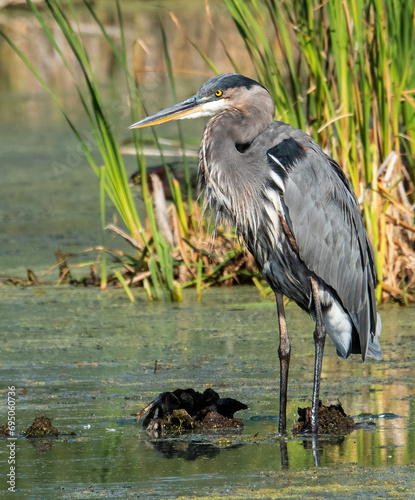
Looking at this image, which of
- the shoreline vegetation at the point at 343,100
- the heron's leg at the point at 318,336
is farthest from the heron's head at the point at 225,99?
the shoreline vegetation at the point at 343,100

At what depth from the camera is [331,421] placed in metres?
3.66

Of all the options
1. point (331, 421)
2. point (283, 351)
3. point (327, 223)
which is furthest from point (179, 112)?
point (331, 421)

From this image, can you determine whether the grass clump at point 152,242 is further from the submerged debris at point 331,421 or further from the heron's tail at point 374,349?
the submerged debris at point 331,421

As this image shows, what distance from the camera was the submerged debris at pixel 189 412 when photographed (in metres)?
3.66

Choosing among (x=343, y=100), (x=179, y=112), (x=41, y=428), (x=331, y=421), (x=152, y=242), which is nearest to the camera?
(x=41, y=428)

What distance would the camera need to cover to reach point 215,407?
12.1 feet

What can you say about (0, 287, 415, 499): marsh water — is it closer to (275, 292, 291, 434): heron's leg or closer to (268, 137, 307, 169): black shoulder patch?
(275, 292, 291, 434): heron's leg

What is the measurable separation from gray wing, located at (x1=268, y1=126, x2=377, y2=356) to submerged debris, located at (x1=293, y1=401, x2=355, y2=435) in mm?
446

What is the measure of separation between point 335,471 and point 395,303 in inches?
109

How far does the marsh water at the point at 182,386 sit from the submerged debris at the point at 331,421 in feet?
0.17

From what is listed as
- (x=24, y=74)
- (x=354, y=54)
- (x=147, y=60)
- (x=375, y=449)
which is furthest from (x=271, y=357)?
(x=24, y=74)

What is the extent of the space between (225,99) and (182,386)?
4.03 feet

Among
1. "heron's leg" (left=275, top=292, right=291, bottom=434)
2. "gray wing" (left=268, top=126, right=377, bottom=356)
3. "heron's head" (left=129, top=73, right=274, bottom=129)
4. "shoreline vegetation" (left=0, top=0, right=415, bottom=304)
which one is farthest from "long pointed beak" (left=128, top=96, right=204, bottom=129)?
"shoreline vegetation" (left=0, top=0, right=415, bottom=304)

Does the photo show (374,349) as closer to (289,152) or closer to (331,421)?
(331,421)
